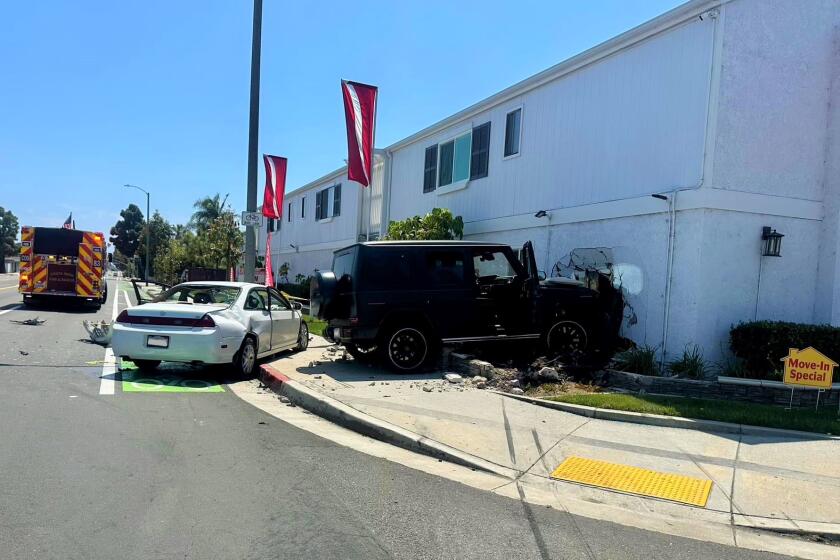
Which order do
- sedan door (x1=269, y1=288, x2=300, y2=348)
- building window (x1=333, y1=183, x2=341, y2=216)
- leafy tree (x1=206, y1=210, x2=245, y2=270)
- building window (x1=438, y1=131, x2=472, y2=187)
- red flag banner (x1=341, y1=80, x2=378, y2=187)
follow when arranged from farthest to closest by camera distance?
leafy tree (x1=206, y1=210, x2=245, y2=270)
building window (x1=333, y1=183, x2=341, y2=216)
building window (x1=438, y1=131, x2=472, y2=187)
red flag banner (x1=341, y1=80, x2=378, y2=187)
sedan door (x1=269, y1=288, x2=300, y2=348)

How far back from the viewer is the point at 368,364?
422 inches

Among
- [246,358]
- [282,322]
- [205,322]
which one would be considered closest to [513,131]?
[282,322]

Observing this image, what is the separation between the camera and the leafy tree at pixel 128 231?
123062mm

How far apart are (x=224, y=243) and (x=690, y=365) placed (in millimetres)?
31242

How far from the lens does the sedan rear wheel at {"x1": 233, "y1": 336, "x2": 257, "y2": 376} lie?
925 centimetres

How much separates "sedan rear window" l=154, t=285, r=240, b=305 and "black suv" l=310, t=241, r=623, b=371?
1378 millimetres

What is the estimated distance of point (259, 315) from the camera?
32.7 ft

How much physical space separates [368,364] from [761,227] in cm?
704

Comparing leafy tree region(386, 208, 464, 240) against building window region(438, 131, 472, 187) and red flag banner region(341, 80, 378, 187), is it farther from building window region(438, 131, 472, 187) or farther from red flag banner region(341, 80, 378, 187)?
red flag banner region(341, 80, 378, 187)

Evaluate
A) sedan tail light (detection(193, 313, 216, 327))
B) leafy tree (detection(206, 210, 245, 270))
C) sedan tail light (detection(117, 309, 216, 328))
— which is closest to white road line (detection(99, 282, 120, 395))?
sedan tail light (detection(117, 309, 216, 328))

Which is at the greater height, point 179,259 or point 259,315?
point 179,259

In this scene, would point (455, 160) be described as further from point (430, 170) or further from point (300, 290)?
point (300, 290)

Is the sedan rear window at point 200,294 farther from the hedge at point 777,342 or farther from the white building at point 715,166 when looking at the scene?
the hedge at point 777,342

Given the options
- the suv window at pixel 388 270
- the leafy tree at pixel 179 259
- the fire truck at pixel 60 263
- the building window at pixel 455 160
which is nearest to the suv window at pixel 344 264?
the suv window at pixel 388 270
